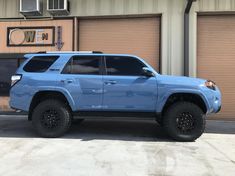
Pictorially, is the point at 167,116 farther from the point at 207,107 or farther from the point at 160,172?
the point at 160,172

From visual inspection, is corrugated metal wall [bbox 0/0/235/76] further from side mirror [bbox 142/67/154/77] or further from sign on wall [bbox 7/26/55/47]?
side mirror [bbox 142/67/154/77]

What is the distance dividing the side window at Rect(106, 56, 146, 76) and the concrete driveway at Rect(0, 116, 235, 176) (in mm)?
1569

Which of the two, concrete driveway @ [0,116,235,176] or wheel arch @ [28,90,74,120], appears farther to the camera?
wheel arch @ [28,90,74,120]

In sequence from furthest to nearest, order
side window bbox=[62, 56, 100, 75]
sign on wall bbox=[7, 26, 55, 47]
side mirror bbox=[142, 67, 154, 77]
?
sign on wall bbox=[7, 26, 55, 47]
side window bbox=[62, 56, 100, 75]
side mirror bbox=[142, 67, 154, 77]

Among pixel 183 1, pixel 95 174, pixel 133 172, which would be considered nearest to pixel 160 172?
pixel 133 172

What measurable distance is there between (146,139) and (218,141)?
5.54 feet

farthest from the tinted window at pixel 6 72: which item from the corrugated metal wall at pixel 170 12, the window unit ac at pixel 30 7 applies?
the corrugated metal wall at pixel 170 12

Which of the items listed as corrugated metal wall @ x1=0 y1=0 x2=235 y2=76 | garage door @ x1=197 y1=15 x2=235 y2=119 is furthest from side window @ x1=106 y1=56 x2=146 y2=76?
garage door @ x1=197 y1=15 x2=235 y2=119

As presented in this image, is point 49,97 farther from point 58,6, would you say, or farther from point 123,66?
point 58,6

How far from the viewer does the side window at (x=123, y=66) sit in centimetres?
948

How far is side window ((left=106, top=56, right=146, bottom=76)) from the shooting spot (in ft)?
31.1

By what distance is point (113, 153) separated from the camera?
7863 mm

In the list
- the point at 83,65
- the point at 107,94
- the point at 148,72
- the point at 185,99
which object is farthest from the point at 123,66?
the point at 185,99

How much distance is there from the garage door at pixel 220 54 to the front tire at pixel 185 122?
436 centimetres
